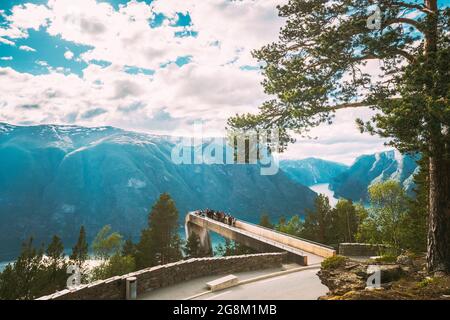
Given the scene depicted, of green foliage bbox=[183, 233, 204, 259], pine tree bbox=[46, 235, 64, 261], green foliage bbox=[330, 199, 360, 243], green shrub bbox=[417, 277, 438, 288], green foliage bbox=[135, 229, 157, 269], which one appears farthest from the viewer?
pine tree bbox=[46, 235, 64, 261]

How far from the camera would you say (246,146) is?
16969 mm

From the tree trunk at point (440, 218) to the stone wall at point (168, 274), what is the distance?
9.52m

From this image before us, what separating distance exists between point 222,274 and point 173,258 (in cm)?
3497

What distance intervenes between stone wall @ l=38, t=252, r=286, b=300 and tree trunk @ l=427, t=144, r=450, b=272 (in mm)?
9523

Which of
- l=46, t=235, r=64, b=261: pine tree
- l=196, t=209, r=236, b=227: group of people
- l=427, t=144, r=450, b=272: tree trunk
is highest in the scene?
l=427, t=144, r=450, b=272: tree trunk

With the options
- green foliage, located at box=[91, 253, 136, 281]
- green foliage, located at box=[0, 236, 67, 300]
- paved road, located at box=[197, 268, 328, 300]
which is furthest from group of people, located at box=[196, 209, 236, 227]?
paved road, located at box=[197, 268, 328, 300]

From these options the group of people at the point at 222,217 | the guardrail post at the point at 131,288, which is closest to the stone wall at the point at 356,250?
the group of people at the point at 222,217

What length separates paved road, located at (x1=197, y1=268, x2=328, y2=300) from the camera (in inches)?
538

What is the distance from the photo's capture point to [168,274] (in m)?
15.9

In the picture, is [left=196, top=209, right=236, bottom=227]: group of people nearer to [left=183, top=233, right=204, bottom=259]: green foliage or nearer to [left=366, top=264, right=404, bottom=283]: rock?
[left=183, top=233, right=204, bottom=259]: green foliage

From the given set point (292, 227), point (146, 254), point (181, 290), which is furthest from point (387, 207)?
point (146, 254)

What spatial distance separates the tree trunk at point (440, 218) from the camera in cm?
1261

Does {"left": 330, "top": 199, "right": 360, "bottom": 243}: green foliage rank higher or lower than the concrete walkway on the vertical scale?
lower

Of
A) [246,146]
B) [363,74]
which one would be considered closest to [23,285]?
[246,146]
